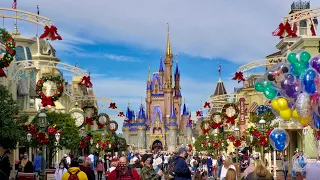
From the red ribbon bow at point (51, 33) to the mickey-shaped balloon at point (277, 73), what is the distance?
34.3 ft

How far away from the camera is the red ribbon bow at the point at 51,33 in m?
25.9

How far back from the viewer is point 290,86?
1716 cm

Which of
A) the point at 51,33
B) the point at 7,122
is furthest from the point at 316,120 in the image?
the point at 51,33

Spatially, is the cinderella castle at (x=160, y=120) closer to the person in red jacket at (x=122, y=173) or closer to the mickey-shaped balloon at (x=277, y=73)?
the mickey-shaped balloon at (x=277, y=73)

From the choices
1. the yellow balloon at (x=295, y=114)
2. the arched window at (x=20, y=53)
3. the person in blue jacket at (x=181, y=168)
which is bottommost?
the person in blue jacket at (x=181, y=168)

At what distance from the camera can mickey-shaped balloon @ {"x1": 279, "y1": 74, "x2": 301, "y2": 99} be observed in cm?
1695

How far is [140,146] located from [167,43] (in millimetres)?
34290

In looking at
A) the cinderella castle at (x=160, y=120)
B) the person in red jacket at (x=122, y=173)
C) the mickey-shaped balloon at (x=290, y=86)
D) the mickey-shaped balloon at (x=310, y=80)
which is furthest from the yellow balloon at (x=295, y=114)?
the cinderella castle at (x=160, y=120)

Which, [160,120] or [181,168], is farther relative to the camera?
[160,120]

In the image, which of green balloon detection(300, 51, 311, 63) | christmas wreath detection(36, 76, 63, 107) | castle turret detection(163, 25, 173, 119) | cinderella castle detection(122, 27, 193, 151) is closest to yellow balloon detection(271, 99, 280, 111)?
green balloon detection(300, 51, 311, 63)

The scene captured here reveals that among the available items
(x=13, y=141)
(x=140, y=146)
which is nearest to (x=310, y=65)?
(x=13, y=141)

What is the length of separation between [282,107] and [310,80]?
85.7 inches

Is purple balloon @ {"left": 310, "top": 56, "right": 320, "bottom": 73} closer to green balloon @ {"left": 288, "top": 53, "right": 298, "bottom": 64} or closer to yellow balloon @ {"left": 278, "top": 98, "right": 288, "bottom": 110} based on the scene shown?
green balloon @ {"left": 288, "top": 53, "right": 298, "bottom": 64}

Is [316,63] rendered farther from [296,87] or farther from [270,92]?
[270,92]
